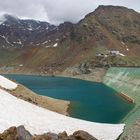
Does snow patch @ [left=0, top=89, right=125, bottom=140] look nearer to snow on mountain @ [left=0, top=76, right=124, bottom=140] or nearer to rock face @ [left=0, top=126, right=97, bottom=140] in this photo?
snow on mountain @ [left=0, top=76, right=124, bottom=140]

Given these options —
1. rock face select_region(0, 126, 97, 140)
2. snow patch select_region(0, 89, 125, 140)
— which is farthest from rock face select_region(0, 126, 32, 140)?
snow patch select_region(0, 89, 125, 140)

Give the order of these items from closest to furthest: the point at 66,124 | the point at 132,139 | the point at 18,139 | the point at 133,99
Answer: the point at 18,139, the point at 132,139, the point at 66,124, the point at 133,99

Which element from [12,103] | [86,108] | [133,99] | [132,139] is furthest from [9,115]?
[133,99]

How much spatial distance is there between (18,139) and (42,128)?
27.9 feet

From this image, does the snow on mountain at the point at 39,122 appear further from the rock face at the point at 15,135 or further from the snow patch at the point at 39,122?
the rock face at the point at 15,135

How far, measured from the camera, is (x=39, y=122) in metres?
46.8

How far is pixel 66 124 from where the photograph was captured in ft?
163

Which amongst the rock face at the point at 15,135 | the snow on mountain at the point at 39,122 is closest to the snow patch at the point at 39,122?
the snow on mountain at the point at 39,122

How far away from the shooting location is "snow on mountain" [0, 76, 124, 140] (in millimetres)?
43938

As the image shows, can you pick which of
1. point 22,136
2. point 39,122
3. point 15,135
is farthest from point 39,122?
point 15,135

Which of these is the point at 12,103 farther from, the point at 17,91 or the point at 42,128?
the point at 17,91

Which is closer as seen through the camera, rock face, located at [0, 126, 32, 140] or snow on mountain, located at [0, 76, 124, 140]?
rock face, located at [0, 126, 32, 140]

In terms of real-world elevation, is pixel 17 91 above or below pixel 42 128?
above

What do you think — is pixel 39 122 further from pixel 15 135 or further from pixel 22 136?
pixel 15 135
